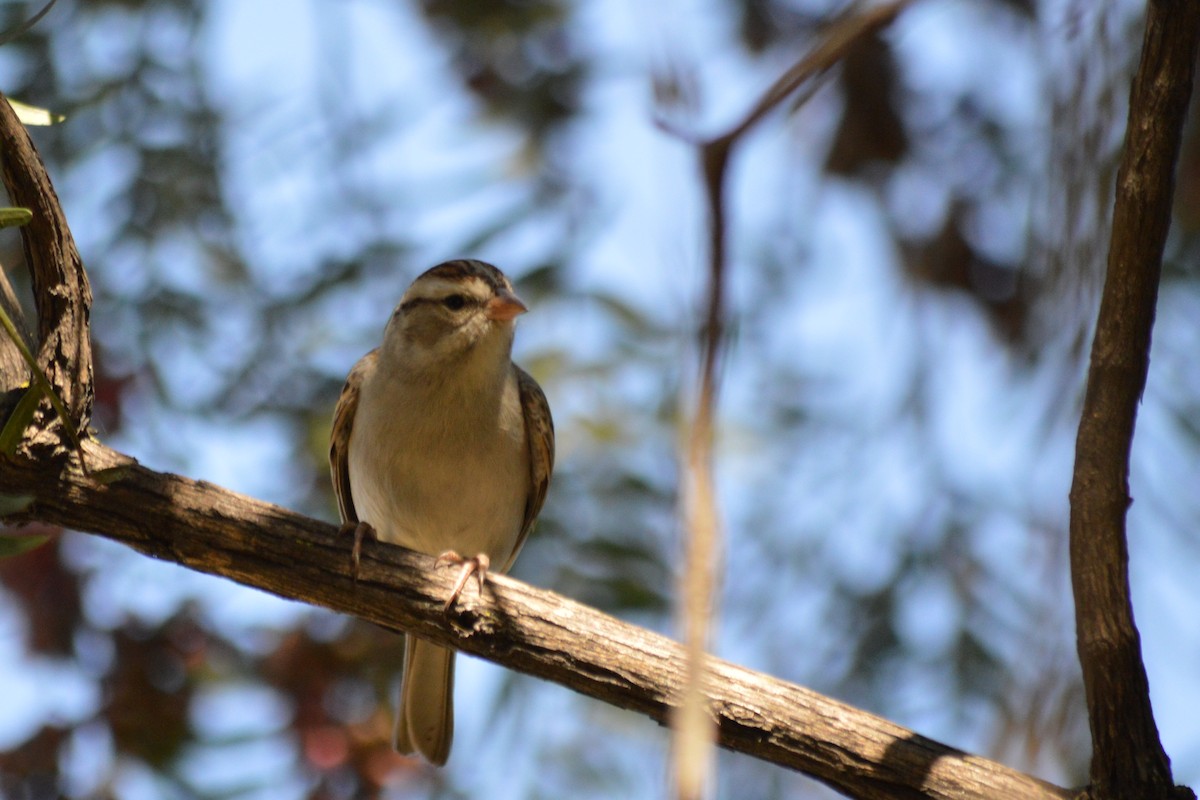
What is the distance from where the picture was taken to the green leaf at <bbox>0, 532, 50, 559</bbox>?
262 centimetres

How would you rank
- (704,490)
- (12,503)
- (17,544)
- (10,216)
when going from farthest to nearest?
(12,503) < (17,544) < (10,216) < (704,490)

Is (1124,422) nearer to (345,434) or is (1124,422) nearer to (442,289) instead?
(442,289)

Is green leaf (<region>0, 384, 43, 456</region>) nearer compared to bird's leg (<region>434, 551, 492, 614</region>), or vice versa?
green leaf (<region>0, 384, 43, 456</region>)

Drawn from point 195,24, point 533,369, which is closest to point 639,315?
point 533,369

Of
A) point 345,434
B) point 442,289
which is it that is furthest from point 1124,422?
point 345,434

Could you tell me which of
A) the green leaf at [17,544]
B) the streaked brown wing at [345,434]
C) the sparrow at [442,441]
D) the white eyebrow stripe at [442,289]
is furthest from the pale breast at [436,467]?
the green leaf at [17,544]

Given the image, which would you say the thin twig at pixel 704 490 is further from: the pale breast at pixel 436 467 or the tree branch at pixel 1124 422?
the pale breast at pixel 436 467

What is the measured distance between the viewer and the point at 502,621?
347cm

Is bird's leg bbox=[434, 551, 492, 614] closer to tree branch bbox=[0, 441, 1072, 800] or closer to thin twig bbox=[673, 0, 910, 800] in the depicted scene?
tree branch bbox=[0, 441, 1072, 800]

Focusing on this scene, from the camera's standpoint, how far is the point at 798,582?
5770 mm

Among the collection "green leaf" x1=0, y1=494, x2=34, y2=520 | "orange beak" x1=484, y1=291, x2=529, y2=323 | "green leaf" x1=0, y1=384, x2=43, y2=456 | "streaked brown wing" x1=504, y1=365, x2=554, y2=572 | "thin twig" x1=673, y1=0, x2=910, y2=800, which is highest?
"orange beak" x1=484, y1=291, x2=529, y2=323

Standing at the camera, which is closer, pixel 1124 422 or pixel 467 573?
pixel 1124 422

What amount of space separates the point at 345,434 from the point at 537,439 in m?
0.79

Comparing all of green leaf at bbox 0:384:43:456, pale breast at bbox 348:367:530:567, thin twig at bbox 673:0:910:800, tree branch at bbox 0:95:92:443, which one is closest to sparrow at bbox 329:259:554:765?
pale breast at bbox 348:367:530:567
